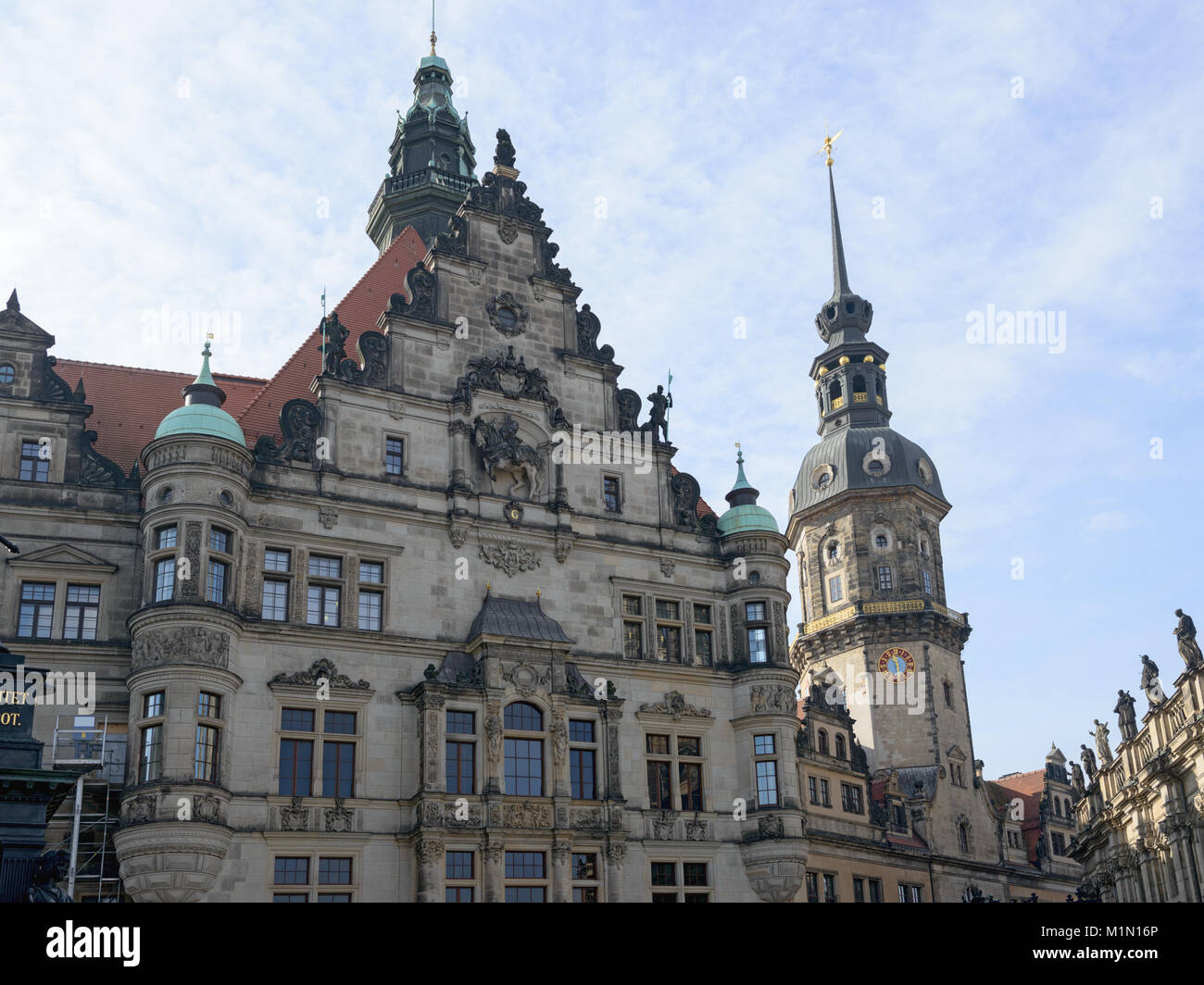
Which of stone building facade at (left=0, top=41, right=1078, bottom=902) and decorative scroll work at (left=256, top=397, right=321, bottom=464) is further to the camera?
decorative scroll work at (left=256, top=397, right=321, bottom=464)

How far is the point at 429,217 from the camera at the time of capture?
167ft

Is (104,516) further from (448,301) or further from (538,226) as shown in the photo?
(538,226)

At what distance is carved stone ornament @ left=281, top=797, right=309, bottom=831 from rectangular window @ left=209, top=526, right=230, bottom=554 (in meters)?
6.25

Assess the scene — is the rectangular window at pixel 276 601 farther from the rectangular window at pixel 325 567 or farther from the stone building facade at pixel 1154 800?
the stone building facade at pixel 1154 800

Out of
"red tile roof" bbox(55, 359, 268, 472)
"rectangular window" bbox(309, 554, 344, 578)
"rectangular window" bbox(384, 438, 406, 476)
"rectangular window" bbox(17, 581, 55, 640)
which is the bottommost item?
"rectangular window" bbox(17, 581, 55, 640)

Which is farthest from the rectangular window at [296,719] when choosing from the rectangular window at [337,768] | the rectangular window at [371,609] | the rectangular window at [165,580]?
the rectangular window at [165,580]

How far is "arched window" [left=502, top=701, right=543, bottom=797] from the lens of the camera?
3441cm

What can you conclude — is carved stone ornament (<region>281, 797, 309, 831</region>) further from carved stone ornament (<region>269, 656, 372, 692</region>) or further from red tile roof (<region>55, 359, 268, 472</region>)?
red tile roof (<region>55, 359, 268, 472</region>)

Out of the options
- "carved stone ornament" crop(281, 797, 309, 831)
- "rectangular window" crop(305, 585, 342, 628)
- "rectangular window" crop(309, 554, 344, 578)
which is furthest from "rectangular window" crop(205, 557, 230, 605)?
"carved stone ornament" crop(281, 797, 309, 831)

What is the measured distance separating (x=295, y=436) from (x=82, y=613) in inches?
271

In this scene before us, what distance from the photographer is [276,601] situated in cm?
3384

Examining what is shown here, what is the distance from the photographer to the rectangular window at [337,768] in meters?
32.8

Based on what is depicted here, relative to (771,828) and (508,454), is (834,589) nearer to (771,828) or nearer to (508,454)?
(771,828)
